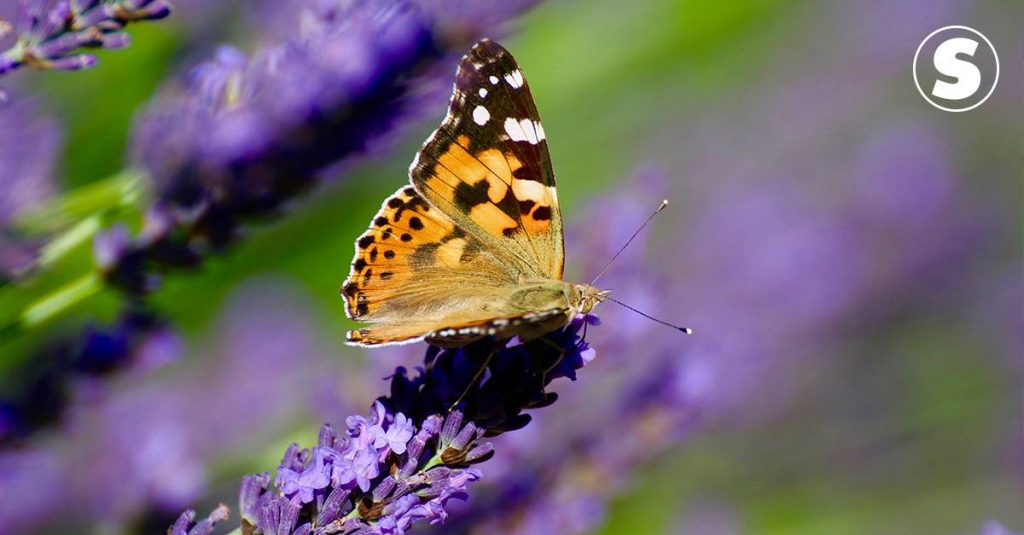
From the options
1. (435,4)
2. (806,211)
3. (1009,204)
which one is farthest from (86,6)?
(1009,204)

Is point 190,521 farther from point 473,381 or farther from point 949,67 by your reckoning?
point 949,67

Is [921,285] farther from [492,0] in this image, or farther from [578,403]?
[492,0]

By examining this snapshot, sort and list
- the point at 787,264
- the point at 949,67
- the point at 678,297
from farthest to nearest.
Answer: the point at 787,264, the point at 678,297, the point at 949,67

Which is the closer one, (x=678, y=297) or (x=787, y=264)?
(x=678, y=297)

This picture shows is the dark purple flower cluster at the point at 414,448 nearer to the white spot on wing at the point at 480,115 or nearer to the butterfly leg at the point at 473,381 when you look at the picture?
the butterfly leg at the point at 473,381

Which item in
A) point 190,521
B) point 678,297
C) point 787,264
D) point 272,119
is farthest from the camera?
point 787,264

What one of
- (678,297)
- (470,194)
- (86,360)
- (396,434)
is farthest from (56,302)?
(678,297)

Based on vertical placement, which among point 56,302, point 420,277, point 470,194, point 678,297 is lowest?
point 56,302
